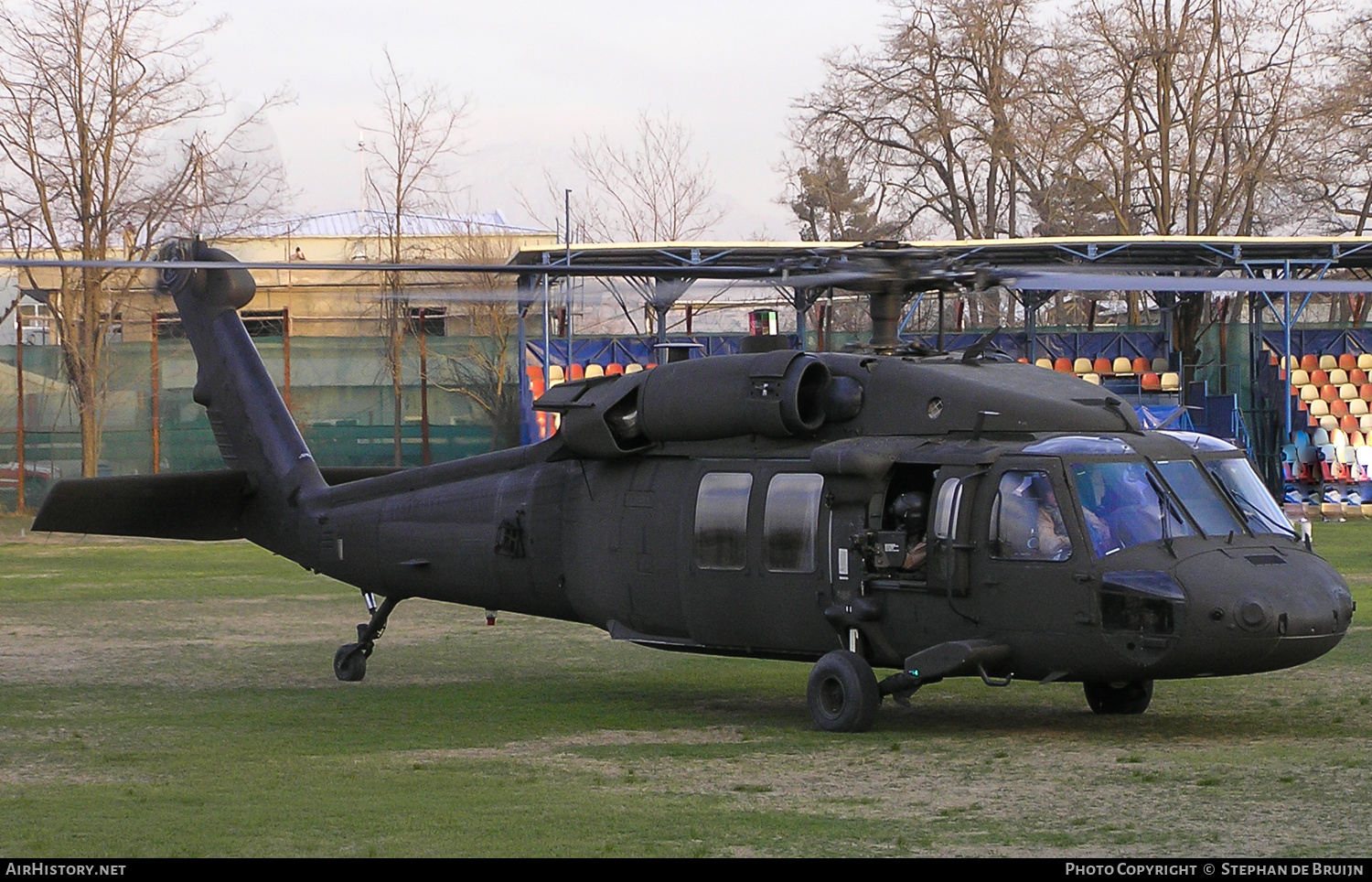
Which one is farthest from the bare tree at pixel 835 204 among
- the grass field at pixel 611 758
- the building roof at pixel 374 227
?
the grass field at pixel 611 758

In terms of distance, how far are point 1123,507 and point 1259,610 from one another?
1.10 metres

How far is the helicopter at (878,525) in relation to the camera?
10.8 metres

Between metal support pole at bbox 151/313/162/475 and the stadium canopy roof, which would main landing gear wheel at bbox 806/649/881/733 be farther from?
metal support pole at bbox 151/313/162/475

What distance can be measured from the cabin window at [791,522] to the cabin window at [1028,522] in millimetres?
1422

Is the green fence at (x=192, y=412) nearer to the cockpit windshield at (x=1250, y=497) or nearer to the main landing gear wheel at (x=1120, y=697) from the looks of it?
the main landing gear wheel at (x=1120, y=697)

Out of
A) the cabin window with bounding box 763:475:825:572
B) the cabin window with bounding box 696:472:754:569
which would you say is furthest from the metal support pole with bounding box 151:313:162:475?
the cabin window with bounding box 763:475:825:572

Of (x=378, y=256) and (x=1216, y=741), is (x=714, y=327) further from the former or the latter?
(x=1216, y=741)

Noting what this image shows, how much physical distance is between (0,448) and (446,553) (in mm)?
28411

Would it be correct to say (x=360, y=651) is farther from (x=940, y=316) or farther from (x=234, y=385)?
(x=940, y=316)

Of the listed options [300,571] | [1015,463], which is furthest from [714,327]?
[1015,463]

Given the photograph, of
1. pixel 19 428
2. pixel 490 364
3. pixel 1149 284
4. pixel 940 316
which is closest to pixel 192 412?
pixel 19 428

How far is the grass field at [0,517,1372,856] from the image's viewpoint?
319 inches

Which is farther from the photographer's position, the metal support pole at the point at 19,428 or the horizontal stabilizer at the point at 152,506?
the metal support pole at the point at 19,428

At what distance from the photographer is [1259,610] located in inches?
408
